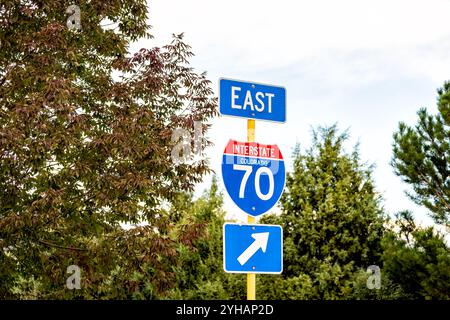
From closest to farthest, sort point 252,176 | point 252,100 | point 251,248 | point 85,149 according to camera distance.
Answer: point 251,248
point 252,176
point 252,100
point 85,149

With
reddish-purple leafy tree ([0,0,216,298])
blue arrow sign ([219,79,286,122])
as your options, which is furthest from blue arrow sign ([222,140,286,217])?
reddish-purple leafy tree ([0,0,216,298])

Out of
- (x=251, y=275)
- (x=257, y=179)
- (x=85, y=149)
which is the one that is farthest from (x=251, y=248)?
(x=85, y=149)

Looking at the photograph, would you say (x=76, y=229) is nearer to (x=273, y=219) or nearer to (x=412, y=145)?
(x=273, y=219)

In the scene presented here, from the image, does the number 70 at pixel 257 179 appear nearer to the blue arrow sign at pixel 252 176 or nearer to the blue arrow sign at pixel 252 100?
the blue arrow sign at pixel 252 176

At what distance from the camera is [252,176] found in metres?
7.60

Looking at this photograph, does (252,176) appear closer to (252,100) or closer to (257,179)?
(257,179)

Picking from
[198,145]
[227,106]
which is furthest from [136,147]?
[227,106]

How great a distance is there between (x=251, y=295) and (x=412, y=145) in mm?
13169

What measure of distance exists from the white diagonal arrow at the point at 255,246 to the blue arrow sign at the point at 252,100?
1253 millimetres

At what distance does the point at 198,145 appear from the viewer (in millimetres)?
14906

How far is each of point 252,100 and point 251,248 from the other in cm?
158

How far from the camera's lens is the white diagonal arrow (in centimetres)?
732

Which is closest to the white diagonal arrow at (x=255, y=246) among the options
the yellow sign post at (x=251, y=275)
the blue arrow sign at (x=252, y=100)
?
the yellow sign post at (x=251, y=275)

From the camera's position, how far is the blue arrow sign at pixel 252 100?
7707 millimetres
